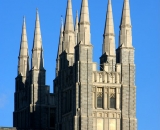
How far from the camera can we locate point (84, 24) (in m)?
154

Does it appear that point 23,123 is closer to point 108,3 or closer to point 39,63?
point 39,63

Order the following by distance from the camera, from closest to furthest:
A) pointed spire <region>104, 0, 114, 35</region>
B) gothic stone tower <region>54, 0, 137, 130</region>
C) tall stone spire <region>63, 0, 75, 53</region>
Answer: gothic stone tower <region>54, 0, 137, 130</region>
tall stone spire <region>63, 0, 75, 53</region>
pointed spire <region>104, 0, 114, 35</region>

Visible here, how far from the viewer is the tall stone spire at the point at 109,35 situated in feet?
517

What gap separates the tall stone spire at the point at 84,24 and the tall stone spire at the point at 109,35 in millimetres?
4182

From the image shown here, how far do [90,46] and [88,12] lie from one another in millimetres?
4585

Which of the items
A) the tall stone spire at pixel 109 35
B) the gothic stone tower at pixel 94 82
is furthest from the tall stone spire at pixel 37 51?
the tall stone spire at pixel 109 35

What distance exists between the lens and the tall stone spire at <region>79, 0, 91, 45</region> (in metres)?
153

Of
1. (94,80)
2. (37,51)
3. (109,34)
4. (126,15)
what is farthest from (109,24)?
(37,51)

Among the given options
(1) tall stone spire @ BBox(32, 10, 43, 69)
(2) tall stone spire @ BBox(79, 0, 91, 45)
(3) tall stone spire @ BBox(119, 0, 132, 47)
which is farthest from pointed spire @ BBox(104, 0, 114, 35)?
(1) tall stone spire @ BBox(32, 10, 43, 69)

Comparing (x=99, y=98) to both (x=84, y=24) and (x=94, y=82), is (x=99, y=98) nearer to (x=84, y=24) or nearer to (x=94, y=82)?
(x=94, y=82)

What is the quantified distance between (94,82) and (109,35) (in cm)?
798

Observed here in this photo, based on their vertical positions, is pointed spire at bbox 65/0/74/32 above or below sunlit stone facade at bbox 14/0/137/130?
above

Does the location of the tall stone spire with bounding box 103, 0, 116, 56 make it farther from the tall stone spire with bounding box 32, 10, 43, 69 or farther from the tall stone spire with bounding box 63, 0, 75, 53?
the tall stone spire with bounding box 32, 10, 43, 69

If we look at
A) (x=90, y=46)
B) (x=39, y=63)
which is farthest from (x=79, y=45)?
(x=39, y=63)
